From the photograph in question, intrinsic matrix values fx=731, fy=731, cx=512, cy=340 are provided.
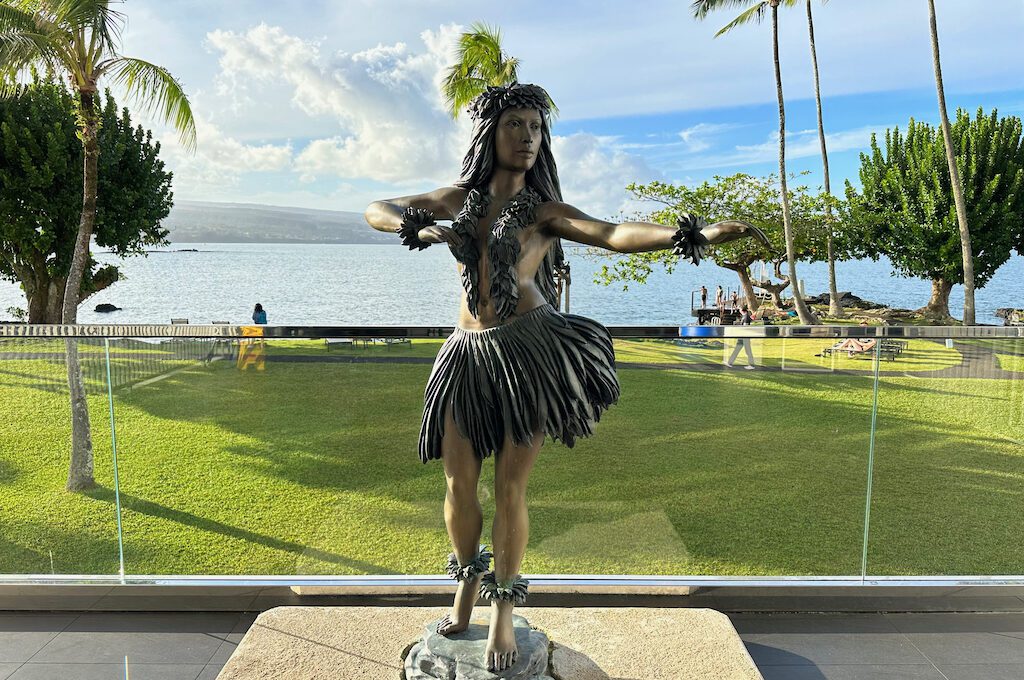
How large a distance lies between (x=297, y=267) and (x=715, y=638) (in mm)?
129426

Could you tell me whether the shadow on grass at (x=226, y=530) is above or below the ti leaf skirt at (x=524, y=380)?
below

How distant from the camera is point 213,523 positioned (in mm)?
3814

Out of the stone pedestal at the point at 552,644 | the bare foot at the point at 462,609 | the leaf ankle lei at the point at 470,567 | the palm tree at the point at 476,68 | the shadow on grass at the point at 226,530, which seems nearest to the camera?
the leaf ankle lei at the point at 470,567

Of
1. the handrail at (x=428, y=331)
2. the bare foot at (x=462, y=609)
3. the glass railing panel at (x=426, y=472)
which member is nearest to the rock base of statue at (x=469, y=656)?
the bare foot at (x=462, y=609)

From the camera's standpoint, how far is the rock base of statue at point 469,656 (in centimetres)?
241

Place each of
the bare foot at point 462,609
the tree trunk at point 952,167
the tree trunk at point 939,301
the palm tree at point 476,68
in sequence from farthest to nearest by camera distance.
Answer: the tree trunk at point 939,301
the tree trunk at point 952,167
the palm tree at point 476,68
the bare foot at point 462,609

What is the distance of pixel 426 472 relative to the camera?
3717mm

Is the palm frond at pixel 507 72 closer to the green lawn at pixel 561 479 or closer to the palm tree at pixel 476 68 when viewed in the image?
the palm tree at pixel 476 68

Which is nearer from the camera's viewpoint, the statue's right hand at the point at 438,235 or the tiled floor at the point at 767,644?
the statue's right hand at the point at 438,235

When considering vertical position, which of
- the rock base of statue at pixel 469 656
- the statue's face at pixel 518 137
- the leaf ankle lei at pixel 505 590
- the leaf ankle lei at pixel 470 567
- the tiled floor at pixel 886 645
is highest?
the statue's face at pixel 518 137

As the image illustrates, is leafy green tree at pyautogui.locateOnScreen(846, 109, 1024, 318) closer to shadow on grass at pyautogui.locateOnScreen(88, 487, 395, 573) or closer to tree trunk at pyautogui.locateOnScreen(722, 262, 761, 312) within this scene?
tree trunk at pyautogui.locateOnScreen(722, 262, 761, 312)

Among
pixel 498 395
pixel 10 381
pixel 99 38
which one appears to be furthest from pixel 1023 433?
pixel 99 38

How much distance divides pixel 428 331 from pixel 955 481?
111 inches

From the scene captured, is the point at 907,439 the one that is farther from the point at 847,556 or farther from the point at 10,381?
the point at 10,381
